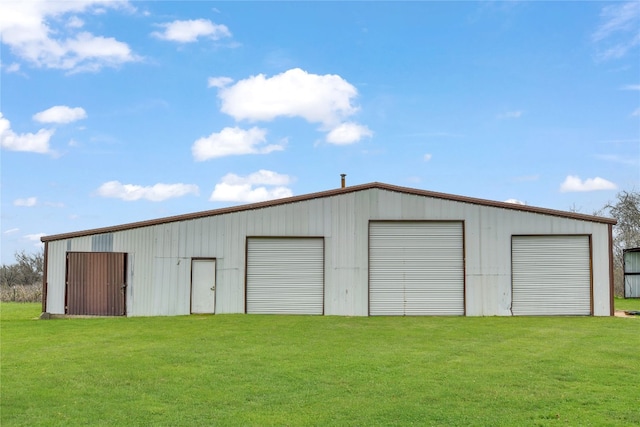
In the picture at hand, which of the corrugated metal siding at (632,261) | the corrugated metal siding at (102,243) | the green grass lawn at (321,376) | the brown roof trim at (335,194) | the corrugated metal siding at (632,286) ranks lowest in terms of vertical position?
the green grass lawn at (321,376)

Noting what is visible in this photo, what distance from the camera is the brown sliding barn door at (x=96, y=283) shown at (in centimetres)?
2098

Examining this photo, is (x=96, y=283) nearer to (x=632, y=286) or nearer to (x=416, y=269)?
(x=416, y=269)

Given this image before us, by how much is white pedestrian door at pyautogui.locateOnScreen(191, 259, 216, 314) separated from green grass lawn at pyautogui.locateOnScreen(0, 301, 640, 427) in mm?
3774

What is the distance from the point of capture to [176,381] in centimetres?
987

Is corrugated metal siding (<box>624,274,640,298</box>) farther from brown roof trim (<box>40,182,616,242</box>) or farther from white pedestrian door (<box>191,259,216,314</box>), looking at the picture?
white pedestrian door (<box>191,259,216,314</box>)

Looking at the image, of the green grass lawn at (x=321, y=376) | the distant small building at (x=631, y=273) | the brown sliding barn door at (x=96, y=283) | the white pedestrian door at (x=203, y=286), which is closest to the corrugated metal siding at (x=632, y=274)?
the distant small building at (x=631, y=273)

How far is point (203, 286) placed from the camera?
2097cm

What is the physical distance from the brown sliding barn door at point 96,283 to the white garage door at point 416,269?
364 inches

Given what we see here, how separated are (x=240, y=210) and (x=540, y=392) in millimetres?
14029

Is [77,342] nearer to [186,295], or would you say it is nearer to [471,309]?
[186,295]

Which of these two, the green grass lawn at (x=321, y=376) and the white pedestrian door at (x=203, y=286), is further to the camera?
the white pedestrian door at (x=203, y=286)

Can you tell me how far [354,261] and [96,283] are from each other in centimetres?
958

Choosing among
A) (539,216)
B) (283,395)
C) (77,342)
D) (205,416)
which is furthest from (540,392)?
(539,216)

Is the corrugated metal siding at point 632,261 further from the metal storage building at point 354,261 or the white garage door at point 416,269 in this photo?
the white garage door at point 416,269
